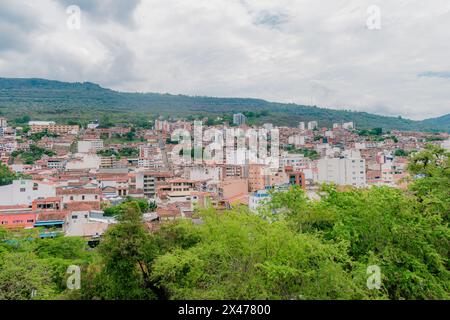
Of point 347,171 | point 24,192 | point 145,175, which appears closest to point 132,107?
point 145,175

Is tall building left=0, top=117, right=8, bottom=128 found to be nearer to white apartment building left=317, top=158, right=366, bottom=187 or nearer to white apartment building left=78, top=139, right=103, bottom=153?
white apartment building left=78, top=139, right=103, bottom=153

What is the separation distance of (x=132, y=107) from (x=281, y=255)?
8113cm

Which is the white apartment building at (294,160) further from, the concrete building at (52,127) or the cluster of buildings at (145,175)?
the concrete building at (52,127)

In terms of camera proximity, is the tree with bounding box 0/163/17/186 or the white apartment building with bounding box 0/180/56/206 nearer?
the white apartment building with bounding box 0/180/56/206

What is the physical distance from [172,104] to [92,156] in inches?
2069

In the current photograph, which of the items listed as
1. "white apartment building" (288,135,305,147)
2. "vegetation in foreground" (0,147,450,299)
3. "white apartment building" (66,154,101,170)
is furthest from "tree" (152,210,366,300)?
"white apartment building" (288,135,305,147)

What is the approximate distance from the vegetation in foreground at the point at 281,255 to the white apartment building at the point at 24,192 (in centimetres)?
1801

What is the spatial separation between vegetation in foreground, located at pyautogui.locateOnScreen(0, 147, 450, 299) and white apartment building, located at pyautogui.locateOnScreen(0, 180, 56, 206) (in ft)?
59.1

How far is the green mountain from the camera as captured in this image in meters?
66.6

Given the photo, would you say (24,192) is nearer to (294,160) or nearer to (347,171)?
(347,171)

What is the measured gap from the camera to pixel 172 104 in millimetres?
91062

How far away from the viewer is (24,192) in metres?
23.8

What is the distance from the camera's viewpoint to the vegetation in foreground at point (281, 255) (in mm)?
4699

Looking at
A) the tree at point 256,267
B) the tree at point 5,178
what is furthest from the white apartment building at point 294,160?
the tree at point 256,267
